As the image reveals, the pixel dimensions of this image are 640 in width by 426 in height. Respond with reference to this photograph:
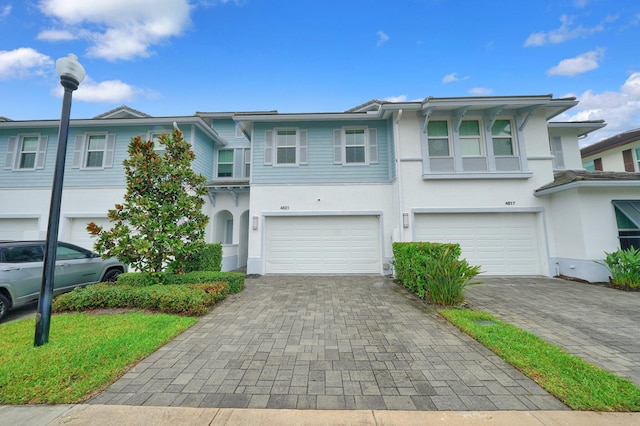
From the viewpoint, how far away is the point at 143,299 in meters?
5.28

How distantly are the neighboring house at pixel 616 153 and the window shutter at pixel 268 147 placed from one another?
16.6 meters

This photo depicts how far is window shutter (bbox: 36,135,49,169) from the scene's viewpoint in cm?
1051

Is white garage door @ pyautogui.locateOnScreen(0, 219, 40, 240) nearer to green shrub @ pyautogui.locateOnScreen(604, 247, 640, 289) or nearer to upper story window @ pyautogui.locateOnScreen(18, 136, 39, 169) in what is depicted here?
upper story window @ pyautogui.locateOnScreen(18, 136, 39, 169)

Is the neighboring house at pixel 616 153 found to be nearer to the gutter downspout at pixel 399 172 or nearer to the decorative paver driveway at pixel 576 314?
the decorative paver driveway at pixel 576 314

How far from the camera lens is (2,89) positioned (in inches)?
328

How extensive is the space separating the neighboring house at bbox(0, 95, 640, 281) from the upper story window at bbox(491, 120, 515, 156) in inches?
1.5

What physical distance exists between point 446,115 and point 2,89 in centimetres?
1582

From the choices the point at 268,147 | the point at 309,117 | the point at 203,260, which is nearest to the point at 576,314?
the point at 203,260

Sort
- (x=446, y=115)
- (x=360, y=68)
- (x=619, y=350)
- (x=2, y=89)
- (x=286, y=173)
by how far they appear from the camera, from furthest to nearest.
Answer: (x=360, y=68) → (x=286, y=173) → (x=446, y=115) → (x=2, y=89) → (x=619, y=350)

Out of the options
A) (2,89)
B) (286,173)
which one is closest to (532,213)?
(286,173)

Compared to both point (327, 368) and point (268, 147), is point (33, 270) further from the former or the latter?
point (268, 147)

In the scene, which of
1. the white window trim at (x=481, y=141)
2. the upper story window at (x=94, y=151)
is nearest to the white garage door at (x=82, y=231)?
the upper story window at (x=94, y=151)

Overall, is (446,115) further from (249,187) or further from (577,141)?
(249,187)

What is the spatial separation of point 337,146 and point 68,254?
9.12 metres
